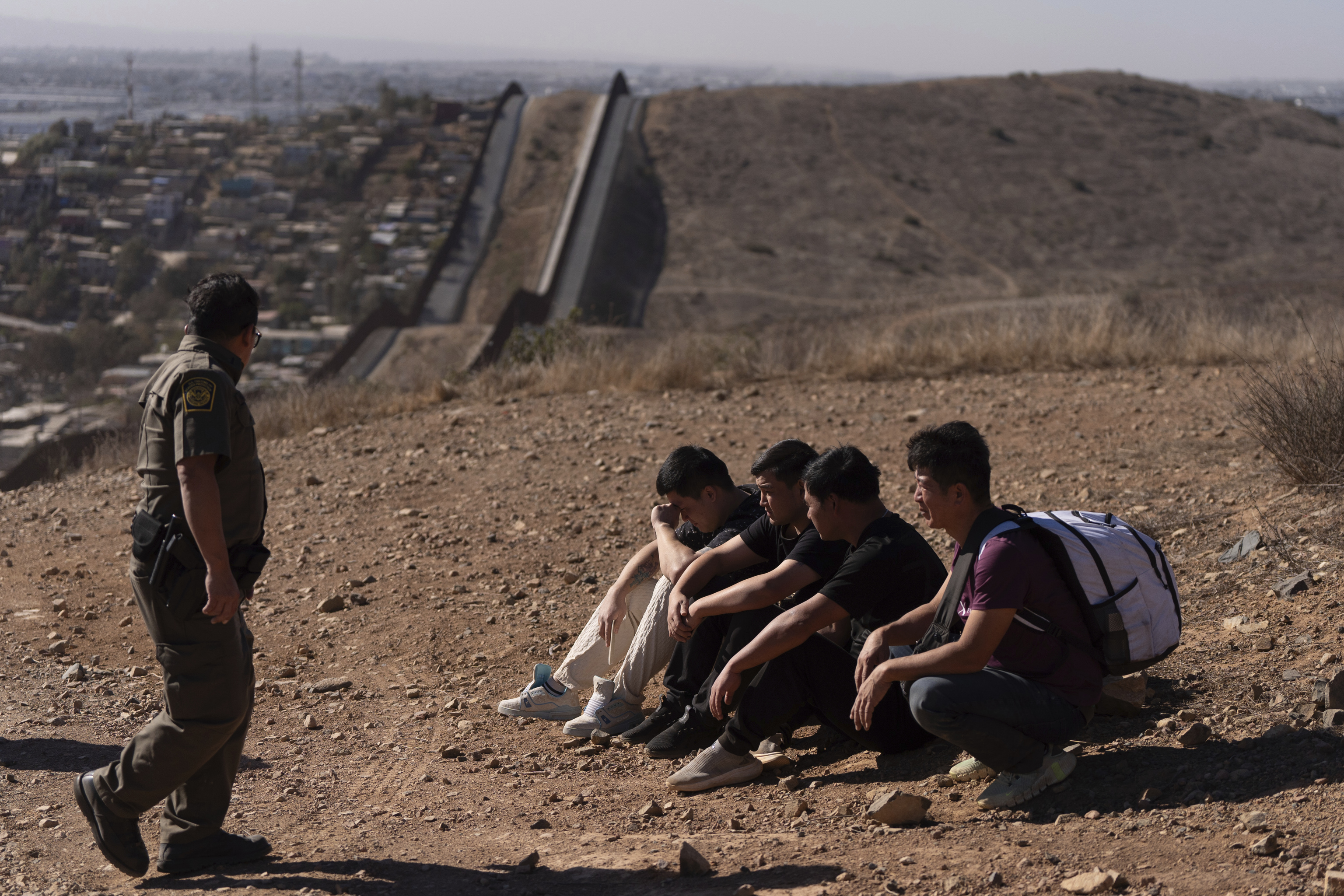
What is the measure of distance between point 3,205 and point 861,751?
5643 cm

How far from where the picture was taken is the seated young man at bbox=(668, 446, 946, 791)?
3.40 m

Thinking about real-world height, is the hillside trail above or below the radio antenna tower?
below

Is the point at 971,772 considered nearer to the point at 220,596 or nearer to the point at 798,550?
the point at 798,550

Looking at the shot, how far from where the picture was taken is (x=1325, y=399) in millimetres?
5574

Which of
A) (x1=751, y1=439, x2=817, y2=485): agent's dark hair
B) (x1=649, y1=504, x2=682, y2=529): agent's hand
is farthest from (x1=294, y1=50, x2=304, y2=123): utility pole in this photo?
(x1=751, y1=439, x2=817, y2=485): agent's dark hair

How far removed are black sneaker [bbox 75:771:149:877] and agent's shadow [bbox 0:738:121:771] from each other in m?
1.13

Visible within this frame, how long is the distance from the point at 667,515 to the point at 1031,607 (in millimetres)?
1763

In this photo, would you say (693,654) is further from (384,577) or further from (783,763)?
(384,577)

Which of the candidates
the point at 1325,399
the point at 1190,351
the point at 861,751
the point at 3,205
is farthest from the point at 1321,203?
the point at 3,205

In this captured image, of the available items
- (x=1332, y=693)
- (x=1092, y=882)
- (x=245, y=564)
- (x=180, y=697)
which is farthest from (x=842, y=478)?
(x=180, y=697)

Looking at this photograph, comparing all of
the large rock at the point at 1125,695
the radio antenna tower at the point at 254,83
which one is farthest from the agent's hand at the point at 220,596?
the radio antenna tower at the point at 254,83

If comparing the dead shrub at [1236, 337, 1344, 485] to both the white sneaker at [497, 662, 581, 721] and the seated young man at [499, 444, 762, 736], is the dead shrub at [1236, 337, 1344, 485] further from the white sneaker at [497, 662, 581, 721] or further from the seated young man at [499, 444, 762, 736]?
the white sneaker at [497, 662, 581, 721]

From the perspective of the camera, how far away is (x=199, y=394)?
2797mm

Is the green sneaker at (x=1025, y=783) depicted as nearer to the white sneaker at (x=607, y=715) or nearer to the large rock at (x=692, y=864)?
the large rock at (x=692, y=864)
